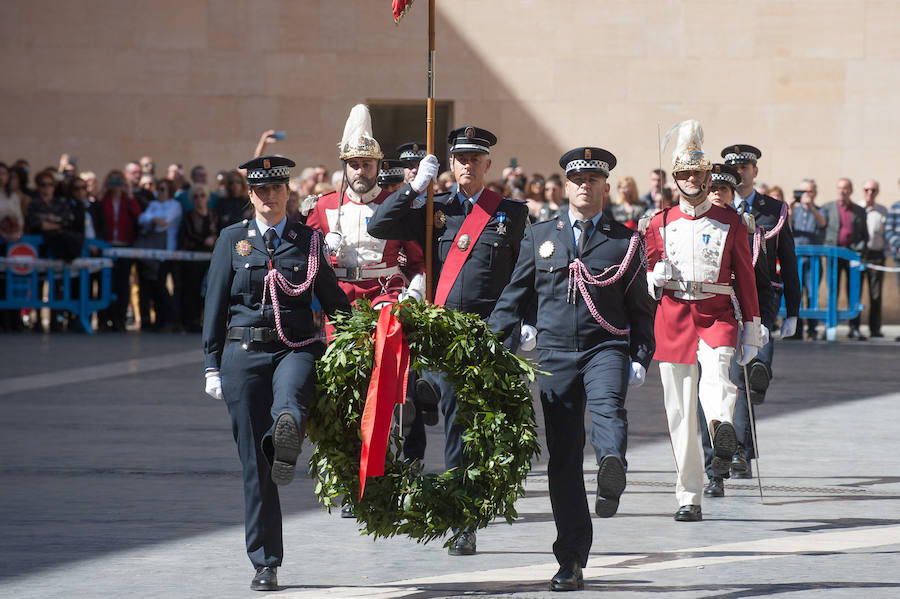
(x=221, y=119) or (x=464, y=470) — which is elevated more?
(x=221, y=119)

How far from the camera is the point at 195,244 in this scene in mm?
20469

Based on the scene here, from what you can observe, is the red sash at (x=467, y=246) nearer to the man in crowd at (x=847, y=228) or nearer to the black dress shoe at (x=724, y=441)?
the black dress shoe at (x=724, y=441)

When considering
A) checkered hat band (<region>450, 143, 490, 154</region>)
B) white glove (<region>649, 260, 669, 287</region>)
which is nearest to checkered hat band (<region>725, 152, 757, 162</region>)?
white glove (<region>649, 260, 669, 287</region>)

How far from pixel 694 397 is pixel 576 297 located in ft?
6.20

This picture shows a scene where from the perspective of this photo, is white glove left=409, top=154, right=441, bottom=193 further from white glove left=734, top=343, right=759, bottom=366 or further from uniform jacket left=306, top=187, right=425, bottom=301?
white glove left=734, top=343, right=759, bottom=366

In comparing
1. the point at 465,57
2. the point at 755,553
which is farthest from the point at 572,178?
the point at 465,57

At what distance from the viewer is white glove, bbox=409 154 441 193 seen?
26.3 feet

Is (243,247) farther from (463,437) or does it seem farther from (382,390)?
(463,437)

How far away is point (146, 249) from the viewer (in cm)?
2023

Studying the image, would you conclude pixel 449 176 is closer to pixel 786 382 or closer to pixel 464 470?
pixel 786 382

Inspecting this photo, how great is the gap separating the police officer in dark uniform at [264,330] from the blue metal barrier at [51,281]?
12900 millimetres

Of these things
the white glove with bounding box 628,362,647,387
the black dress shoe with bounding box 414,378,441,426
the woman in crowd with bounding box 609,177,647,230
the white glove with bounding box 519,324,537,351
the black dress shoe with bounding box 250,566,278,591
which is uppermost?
the woman in crowd with bounding box 609,177,647,230

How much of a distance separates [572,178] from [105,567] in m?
2.82

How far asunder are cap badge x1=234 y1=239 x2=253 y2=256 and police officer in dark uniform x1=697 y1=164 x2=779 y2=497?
3.41m
